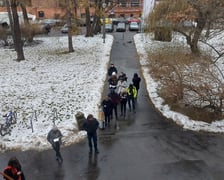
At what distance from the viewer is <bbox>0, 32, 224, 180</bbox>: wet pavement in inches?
368

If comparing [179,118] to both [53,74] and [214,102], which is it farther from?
[53,74]

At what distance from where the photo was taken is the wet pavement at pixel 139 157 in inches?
368

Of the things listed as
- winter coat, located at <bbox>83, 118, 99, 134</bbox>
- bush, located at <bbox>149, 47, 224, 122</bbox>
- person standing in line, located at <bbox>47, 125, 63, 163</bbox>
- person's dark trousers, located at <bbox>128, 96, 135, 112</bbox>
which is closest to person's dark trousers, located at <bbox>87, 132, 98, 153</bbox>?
winter coat, located at <bbox>83, 118, 99, 134</bbox>

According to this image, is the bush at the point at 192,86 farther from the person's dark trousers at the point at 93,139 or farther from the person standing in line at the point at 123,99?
the person's dark trousers at the point at 93,139

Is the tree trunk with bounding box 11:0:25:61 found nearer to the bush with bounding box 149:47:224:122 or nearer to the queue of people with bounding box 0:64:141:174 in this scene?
the queue of people with bounding box 0:64:141:174

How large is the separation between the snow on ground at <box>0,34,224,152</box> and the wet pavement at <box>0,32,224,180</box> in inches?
28.5

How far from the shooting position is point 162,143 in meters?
11.1

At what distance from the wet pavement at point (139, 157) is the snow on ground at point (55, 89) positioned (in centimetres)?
72

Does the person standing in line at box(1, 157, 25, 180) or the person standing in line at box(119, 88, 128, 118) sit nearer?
the person standing in line at box(1, 157, 25, 180)

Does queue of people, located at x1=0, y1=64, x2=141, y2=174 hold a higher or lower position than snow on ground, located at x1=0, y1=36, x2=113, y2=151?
higher

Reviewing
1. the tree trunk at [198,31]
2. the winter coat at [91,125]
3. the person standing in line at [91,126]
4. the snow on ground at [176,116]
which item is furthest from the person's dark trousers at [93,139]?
the tree trunk at [198,31]

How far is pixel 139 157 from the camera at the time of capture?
33.6ft

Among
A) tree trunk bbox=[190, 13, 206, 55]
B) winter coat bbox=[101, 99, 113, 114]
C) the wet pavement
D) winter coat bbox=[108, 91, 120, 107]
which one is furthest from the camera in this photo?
tree trunk bbox=[190, 13, 206, 55]

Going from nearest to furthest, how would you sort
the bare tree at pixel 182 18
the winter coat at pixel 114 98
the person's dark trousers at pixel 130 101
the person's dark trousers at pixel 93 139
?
the person's dark trousers at pixel 93 139, the winter coat at pixel 114 98, the person's dark trousers at pixel 130 101, the bare tree at pixel 182 18
